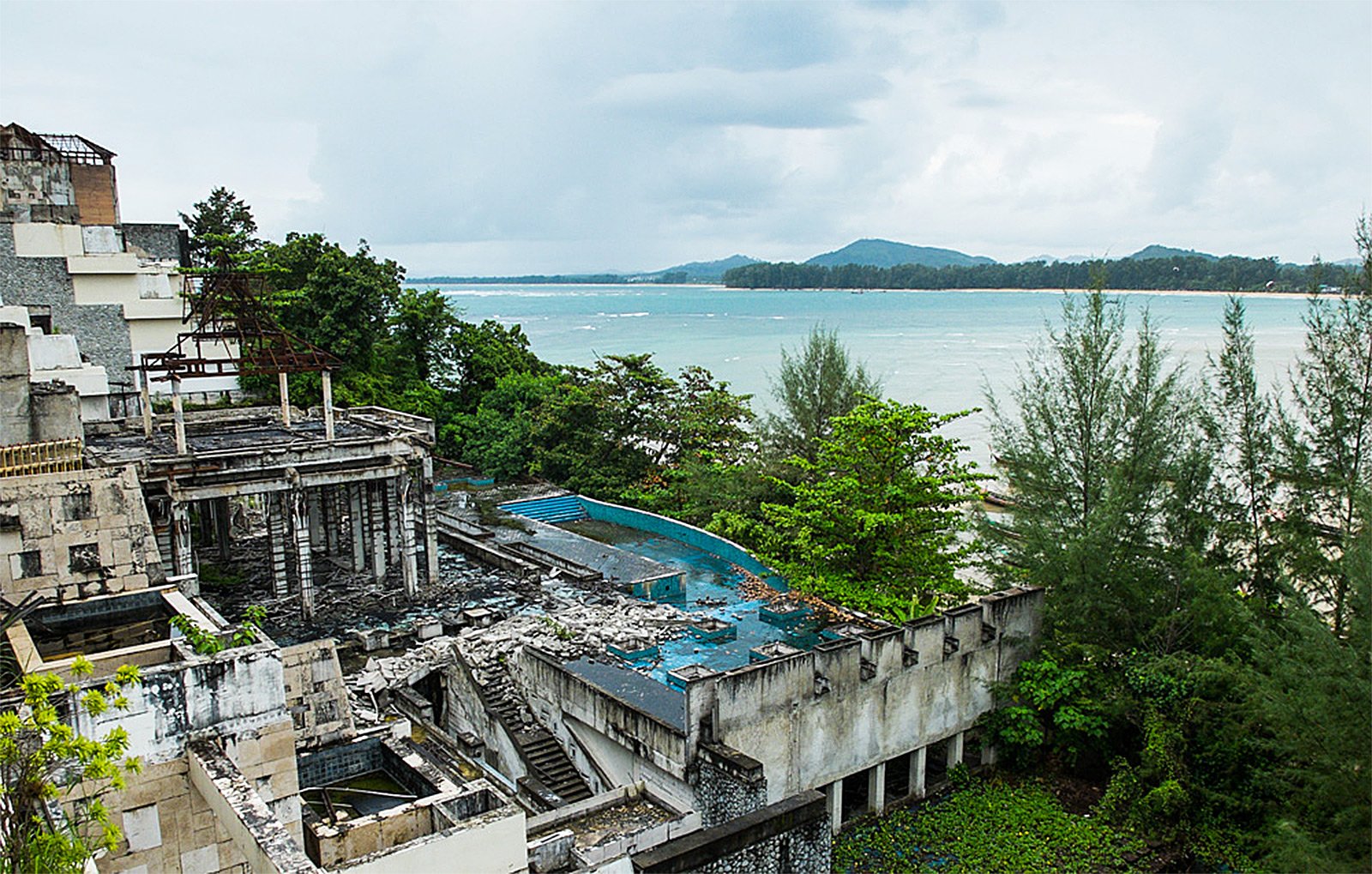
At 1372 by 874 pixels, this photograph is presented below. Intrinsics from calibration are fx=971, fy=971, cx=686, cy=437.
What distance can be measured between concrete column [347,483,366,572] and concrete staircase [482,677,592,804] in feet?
29.0

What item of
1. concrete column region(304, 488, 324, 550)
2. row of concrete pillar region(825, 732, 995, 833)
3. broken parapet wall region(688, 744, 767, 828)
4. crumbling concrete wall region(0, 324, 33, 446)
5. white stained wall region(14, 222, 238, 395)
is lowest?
row of concrete pillar region(825, 732, 995, 833)

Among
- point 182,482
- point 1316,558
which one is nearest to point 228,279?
point 182,482

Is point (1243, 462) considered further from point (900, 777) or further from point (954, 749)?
point (900, 777)

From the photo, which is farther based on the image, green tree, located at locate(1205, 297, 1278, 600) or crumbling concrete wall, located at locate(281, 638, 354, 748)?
green tree, located at locate(1205, 297, 1278, 600)

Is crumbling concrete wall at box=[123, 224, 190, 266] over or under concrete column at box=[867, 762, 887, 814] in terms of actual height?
over

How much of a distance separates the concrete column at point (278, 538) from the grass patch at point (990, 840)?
15122 millimetres

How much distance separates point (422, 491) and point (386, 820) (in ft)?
49.7

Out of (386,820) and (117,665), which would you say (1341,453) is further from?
(117,665)

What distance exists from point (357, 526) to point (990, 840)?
18819mm

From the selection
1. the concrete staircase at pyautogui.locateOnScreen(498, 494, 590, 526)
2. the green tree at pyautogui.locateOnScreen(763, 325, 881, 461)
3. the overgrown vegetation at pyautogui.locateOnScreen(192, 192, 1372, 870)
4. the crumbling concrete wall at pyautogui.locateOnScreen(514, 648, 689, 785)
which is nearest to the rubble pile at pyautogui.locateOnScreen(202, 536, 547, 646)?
the crumbling concrete wall at pyautogui.locateOnScreen(514, 648, 689, 785)

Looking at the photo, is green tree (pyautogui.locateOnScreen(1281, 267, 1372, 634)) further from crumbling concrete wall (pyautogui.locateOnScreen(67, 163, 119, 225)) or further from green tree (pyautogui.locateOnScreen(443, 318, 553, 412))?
crumbling concrete wall (pyautogui.locateOnScreen(67, 163, 119, 225))

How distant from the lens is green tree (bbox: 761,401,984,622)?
2370 cm

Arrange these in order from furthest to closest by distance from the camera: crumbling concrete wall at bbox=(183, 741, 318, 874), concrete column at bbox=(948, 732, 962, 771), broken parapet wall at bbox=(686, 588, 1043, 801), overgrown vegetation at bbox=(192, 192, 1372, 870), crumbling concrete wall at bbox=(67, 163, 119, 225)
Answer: crumbling concrete wall at bbox=(67, 163, 119, 225), concrete column at bbox=(948, 732, 962, 771), broken parapet wall at bbox=(686, 588, 1043, 801), overgrown vegetation at bbox=(192, 192, 1372, 870), crumbling concrete wall at bbox=(183, 741, 318, 874)

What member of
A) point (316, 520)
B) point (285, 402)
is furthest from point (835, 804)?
point (316, 520)
